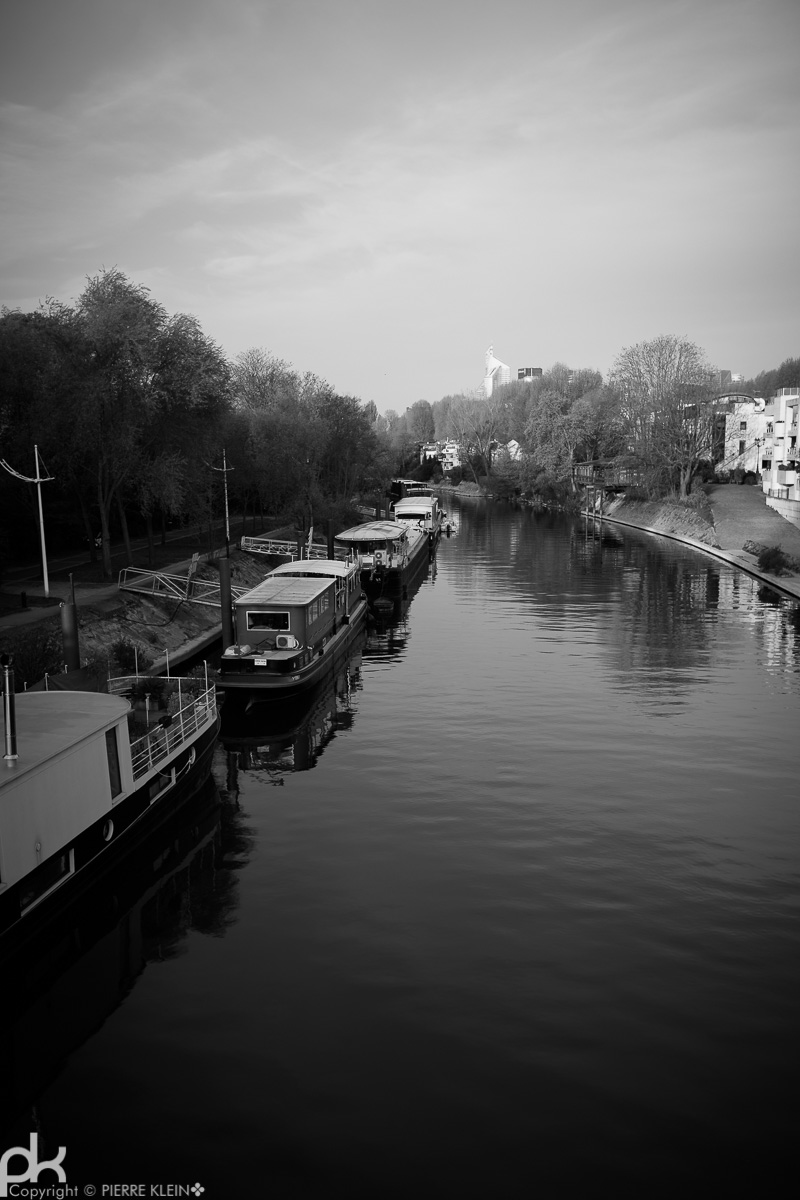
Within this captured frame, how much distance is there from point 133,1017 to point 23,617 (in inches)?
916

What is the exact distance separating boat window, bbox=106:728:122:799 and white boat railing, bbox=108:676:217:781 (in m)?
0.93

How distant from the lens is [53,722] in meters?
19.2

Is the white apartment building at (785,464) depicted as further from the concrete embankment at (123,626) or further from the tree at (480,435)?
the concrete embankment at (123,626)

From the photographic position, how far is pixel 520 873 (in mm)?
19859

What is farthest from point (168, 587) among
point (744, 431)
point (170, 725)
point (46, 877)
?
point (744, 431)

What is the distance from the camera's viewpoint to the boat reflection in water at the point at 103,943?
14.4m

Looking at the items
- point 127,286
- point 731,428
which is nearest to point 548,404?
point 731,428

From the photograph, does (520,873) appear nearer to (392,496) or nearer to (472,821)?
(472,821)

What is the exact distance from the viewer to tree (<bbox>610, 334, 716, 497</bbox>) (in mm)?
103188

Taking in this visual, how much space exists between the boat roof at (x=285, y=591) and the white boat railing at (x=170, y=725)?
17.4 feet

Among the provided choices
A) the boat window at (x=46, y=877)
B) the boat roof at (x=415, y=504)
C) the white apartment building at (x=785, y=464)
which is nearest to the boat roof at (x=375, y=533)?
the boat roof at (x=415, y=504)

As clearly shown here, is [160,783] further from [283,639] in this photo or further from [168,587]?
[168,587]

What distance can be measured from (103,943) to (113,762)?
158 inches

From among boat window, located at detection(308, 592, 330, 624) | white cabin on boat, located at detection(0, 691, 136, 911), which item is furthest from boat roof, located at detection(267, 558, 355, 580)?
white cabin on boat, located at detection(0, 691, 136, 911)
